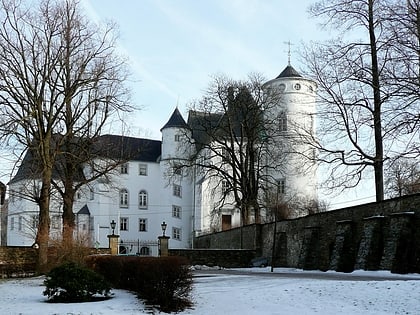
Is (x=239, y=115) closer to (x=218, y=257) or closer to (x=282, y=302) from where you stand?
(x=218, y=257)

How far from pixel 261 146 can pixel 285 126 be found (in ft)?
24.2

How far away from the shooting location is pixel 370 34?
2666 cm

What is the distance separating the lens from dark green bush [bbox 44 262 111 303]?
14922 mm

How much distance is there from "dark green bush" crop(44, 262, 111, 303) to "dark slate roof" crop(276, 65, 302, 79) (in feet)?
138

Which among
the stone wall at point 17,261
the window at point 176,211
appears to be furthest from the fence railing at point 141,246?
the stone wall at point 17,261

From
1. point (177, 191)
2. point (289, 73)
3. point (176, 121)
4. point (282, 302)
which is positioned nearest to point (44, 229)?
point (282, 302)

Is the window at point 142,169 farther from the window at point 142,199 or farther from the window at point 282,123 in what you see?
the window at point 282,123

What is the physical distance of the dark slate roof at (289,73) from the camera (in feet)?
179

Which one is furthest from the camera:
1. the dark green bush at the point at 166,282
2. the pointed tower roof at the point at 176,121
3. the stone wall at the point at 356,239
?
the pointed tower roof at the point at 176,121

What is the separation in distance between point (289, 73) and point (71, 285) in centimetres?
4314

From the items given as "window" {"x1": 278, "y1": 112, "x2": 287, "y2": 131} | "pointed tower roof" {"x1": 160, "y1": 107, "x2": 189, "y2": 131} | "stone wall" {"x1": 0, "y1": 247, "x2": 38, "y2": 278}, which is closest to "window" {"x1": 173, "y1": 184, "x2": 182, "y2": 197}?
"pointed tower roof" {"x1": 160, "y1": 107, "x2": 189, "y2": 131}

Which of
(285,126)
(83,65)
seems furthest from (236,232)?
(83,65)

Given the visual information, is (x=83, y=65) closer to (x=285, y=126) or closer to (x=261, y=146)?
(x=261, y=146)

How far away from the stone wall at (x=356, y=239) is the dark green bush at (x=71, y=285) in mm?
10572
